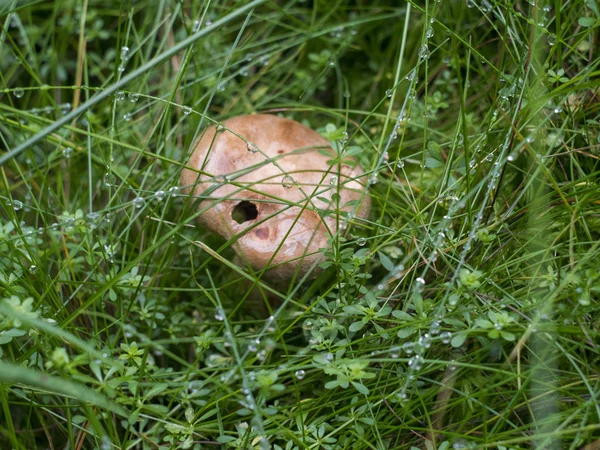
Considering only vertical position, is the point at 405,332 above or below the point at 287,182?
below

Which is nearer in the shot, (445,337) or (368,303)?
(445,337)

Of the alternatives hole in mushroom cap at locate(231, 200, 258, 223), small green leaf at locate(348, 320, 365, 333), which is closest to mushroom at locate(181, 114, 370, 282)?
hole in mushroom cap at locate(231, 200, 258, 223)

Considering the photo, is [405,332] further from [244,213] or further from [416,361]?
[244,213]

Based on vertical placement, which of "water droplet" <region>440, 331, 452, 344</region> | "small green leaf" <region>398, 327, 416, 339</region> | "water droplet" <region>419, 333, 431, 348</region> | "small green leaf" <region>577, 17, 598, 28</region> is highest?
"small green leaf" <region>577, 17, 598, 28</region>

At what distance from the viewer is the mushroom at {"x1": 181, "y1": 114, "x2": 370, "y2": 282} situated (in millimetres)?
1481

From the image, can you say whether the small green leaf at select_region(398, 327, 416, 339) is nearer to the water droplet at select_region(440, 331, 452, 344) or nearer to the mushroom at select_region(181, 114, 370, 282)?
the water droplet at select_region(440, 331, 452, 344)

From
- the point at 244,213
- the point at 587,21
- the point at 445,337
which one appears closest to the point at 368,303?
the point at 445,337

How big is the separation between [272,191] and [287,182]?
5 centimetres

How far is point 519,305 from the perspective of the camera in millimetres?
1287

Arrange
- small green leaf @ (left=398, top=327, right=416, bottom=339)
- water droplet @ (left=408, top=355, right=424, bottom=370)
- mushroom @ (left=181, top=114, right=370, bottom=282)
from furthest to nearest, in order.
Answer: mushroom @ (left=181, top=114, right=370, bottom=282) < small green leaf @ (left=398, top=327, right=416, bottom=339) < water droplet @ (left=408, top=355, right=424, bottom=370)

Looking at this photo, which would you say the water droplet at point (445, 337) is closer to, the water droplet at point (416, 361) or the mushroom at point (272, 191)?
the water droplet at point (416, 361)

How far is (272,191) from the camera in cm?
157

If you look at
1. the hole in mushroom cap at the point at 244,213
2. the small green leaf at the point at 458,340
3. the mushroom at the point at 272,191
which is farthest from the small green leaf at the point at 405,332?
the hole in mushroom cap at the point at 244,213

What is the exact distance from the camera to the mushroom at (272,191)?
1481 millimetres
